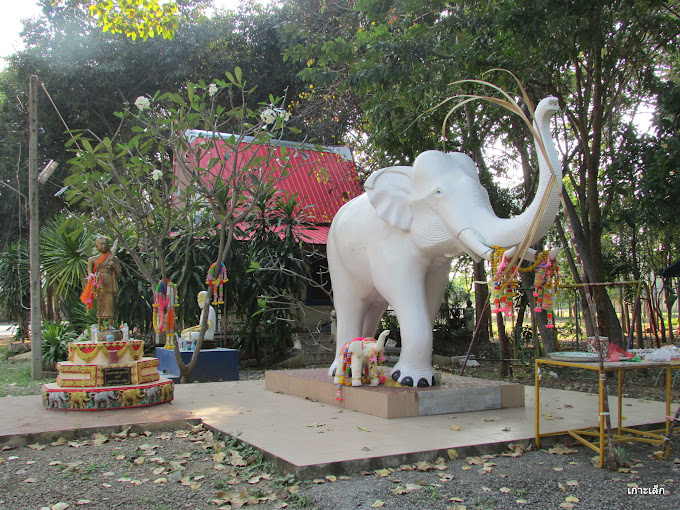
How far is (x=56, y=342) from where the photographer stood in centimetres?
1130

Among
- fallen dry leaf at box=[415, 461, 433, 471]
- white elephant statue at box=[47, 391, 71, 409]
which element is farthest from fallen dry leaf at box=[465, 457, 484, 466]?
white elephant statue at box=[47, 391, 71, 409]

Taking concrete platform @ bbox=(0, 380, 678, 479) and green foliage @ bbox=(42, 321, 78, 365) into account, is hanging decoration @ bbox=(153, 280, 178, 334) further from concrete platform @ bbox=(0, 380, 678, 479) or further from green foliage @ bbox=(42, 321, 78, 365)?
green foliage @ bbox=(42, 321, 78, 365)

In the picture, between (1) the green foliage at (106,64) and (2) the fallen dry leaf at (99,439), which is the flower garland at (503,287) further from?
(1) the green foliage at (106,64)

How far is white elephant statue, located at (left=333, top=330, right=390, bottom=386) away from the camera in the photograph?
6.00 metres

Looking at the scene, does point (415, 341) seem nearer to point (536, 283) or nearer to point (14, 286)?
point (536, 283)

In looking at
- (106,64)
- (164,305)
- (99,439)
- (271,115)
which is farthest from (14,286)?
(99,439)

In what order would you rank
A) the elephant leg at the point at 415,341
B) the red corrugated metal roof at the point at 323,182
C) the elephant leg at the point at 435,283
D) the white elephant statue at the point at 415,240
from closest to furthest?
1. the white elephant statue at the point at 415,240
2. the elephant leg at the point at 415,341
3. the elephant leg at the point at 435,283
4. the red corrugated metal roof at the point at 323,182

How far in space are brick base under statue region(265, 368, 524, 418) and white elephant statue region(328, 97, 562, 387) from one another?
0.26 metres

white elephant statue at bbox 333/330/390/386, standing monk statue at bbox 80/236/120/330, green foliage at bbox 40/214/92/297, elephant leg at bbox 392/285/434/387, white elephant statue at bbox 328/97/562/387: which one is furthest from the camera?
green foliage at bbox 40/214/92/297

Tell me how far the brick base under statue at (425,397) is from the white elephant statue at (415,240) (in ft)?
0.85

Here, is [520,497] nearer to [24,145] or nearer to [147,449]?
[147,449]

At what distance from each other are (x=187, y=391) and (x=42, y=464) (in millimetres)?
3177

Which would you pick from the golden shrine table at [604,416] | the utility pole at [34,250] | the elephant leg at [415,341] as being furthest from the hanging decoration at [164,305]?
the golden shrine table at [604,416]

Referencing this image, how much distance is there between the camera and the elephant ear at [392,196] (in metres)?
6.11
